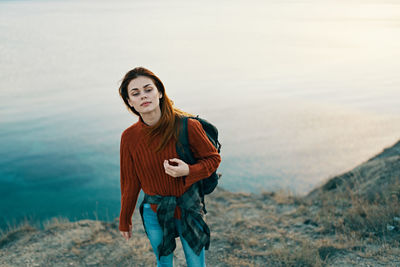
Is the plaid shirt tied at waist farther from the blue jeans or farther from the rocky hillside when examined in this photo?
the rocky hillside

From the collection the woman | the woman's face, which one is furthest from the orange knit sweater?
the woman's face

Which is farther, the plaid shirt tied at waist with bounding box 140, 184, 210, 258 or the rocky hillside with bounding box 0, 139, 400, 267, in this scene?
the rocky hillside with bounding box 0, 139, 400, 267

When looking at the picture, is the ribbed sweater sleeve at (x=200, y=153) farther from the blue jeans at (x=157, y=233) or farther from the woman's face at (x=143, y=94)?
the blue jeans at (x=157, y=233)

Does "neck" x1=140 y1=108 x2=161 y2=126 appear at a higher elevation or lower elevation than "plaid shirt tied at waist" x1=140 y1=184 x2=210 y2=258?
higher

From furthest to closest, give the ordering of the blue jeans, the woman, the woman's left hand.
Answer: the blue jeans < the woman < the woman's left hand

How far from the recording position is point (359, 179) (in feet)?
19.9

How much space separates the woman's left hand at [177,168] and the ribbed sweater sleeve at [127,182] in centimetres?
37

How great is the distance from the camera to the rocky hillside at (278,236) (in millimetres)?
4039

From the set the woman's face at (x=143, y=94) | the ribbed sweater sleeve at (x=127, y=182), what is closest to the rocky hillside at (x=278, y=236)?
the ribbed sweater sleeve at (x=127, y=182)

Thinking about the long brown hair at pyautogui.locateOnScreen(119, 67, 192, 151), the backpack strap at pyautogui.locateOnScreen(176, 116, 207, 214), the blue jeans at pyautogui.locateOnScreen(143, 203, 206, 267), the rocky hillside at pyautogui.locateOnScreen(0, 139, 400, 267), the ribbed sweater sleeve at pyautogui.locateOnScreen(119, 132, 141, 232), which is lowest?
the rocky hillside at pyautogui.locateOnScreen(0, 139, 400, 267)

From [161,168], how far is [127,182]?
0.33m

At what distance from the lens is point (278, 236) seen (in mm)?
4738

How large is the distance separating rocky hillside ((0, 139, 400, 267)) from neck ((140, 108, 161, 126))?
8.24ft

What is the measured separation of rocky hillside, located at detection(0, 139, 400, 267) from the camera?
159 inches
